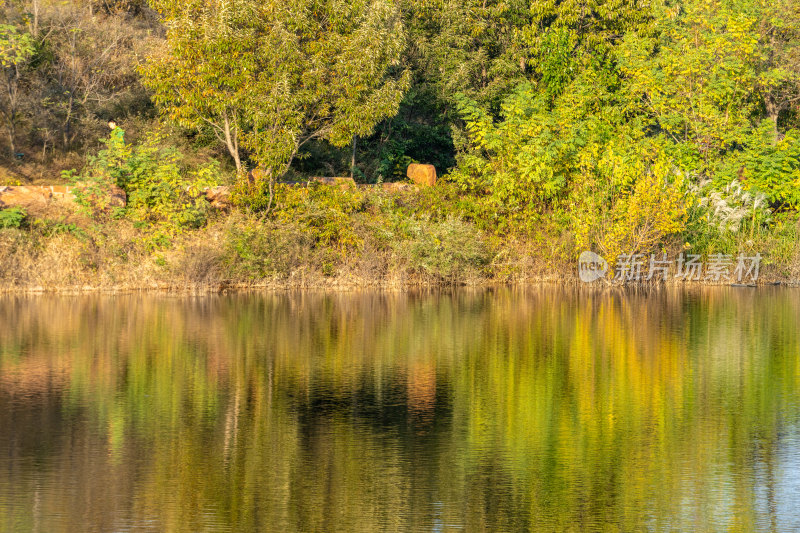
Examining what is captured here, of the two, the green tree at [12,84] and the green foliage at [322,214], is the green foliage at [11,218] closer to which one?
the green tree at [12,84]

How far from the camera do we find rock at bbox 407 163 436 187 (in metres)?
35.7

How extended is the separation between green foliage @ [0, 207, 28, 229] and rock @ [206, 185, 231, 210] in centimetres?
573

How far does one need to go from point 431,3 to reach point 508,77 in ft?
13.7

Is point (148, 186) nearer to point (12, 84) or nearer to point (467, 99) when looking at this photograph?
point (12, 84)

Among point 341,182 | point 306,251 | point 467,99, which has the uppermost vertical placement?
point 467,99

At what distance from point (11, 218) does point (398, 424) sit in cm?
2081

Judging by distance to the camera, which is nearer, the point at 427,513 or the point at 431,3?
the point at 427,513

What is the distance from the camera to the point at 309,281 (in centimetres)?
3045

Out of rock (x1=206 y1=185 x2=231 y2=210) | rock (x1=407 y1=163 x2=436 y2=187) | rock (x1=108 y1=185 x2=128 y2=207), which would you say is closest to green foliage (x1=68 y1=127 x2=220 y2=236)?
rock (x1=108 y1=185 x2=128 y2=207)

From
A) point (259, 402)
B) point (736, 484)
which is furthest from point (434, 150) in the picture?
point (736, 484)

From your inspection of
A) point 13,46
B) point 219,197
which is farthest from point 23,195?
point 219,197

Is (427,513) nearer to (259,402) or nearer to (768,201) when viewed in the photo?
(259,402)

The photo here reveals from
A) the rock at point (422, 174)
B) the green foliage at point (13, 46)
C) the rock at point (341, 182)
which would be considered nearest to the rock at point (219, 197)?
the rock at point (341, 182)

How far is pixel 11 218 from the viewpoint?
95.5 ft
